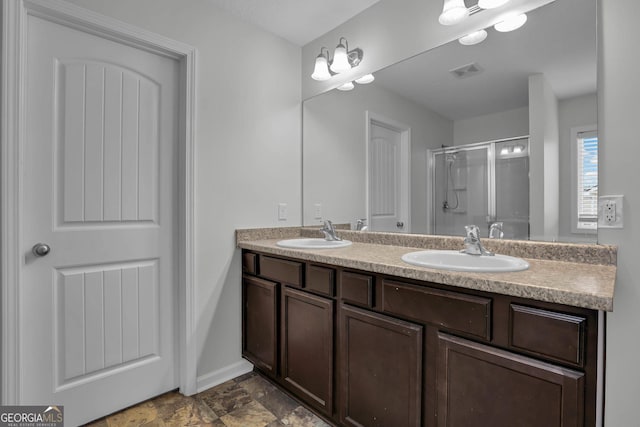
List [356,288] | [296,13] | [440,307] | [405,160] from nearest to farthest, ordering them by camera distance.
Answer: [440,307]
[356,288]
[405,160]
[296,13]

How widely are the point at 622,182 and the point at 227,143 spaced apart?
1.92m

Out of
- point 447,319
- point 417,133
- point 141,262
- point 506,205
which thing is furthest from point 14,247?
point 506,205

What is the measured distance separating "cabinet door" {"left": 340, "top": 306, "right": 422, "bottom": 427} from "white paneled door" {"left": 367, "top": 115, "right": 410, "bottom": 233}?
75 centimetres

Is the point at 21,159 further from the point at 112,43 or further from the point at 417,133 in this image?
the point at 417,133

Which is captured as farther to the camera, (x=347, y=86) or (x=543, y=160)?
(x=347, y=86)

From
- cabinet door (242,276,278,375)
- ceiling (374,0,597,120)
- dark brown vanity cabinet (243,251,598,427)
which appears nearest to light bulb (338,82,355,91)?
ceiling (374,0,597,120)

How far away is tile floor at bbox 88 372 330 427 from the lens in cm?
162

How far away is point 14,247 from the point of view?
1.39 metres

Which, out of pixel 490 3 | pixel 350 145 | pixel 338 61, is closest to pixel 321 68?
pixel 338 61

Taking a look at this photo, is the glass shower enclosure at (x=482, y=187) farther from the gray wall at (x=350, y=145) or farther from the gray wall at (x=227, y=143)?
the gray wall at (x=227, y=143)

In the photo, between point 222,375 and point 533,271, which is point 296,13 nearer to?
point 533,271

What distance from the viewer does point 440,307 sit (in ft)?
3.60

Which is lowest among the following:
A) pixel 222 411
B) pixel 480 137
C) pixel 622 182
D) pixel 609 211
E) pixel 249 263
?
pixel 222 411

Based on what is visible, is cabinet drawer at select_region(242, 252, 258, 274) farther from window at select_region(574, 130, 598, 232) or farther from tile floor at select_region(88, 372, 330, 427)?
window at select_region(574, 130, 598, 232)
